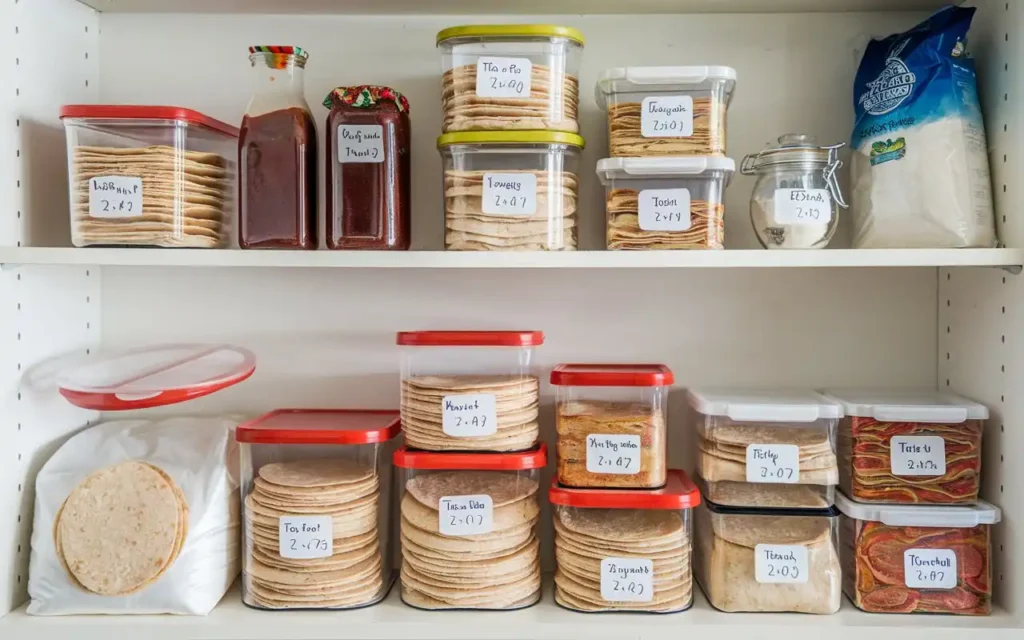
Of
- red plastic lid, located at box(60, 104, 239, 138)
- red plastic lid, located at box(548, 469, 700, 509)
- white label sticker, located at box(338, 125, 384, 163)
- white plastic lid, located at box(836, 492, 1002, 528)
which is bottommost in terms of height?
white plastic lid, located at box(836, 492, 1002, 528)

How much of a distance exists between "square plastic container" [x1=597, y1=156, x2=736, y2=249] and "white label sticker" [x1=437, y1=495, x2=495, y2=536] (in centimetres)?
→ 41

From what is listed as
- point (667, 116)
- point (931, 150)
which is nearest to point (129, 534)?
point (667, 116)

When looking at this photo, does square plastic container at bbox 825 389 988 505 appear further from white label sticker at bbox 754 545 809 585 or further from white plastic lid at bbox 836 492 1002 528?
white label sticker at bbox 754 545 809 585

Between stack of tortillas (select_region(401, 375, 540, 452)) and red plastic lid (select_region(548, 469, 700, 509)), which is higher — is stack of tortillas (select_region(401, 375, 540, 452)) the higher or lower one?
the higher one

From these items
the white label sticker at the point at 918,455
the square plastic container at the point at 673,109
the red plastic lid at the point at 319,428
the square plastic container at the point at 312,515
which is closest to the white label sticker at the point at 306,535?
the square plastic container at the point at 312,515

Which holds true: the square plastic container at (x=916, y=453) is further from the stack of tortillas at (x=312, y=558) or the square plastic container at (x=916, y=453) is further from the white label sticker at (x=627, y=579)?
the stack of tortillas at (x=312, y=558)

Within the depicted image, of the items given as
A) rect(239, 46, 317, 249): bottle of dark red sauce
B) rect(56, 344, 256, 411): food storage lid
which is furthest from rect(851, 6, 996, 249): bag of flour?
rect(56, 344, 256, 411): food storage lid

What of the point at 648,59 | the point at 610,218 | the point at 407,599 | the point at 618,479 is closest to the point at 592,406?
the point at 618,479

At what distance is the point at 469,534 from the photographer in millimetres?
1071

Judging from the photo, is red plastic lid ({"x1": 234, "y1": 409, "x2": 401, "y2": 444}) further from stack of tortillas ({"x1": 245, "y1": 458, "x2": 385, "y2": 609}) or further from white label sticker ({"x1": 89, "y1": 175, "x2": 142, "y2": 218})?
white label sticker ({"x1": 89, "y1": 175, "x2": 142, "y2": 218})

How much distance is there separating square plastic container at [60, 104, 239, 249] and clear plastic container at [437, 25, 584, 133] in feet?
1.20

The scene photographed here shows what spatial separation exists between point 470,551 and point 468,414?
19cm

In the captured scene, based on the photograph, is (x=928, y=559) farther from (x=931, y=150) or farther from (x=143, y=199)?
(x=143, y=199)

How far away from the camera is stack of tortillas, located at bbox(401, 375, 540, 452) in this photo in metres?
1.08
